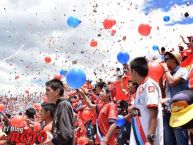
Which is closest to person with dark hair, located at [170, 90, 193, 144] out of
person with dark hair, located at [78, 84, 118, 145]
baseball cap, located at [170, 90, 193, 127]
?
baseball cap, located at [170, 90, 193, 127]

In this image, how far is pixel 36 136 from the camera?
4.48 m

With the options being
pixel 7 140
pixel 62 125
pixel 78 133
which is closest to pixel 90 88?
pixel 78 133

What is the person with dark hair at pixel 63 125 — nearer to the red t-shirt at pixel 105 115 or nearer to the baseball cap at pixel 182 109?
the baseball cap at pixel 182 109

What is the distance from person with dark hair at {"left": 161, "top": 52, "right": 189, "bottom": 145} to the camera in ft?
16.1

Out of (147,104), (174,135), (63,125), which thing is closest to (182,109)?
(147,104)

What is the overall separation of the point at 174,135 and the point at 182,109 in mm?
2811

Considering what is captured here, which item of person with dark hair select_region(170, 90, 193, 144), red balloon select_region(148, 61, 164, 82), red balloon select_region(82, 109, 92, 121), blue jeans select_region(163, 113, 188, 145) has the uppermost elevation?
red balloon select_region(148, 61, 164, 82)

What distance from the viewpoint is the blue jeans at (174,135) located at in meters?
4.86

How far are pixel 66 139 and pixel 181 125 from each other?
222 cm

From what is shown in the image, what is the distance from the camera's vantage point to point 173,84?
205 inches

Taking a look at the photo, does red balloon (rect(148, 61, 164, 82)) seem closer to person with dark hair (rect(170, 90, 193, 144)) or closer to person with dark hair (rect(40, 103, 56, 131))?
person with dark hair (rect(40, 103, 56, 131))

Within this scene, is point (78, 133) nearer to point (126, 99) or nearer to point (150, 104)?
point (126, 99)

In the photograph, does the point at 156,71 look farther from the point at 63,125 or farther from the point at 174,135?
the point at 63,125

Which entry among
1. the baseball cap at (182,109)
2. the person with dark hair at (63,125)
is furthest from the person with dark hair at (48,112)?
the baseball cap at (182,109)
